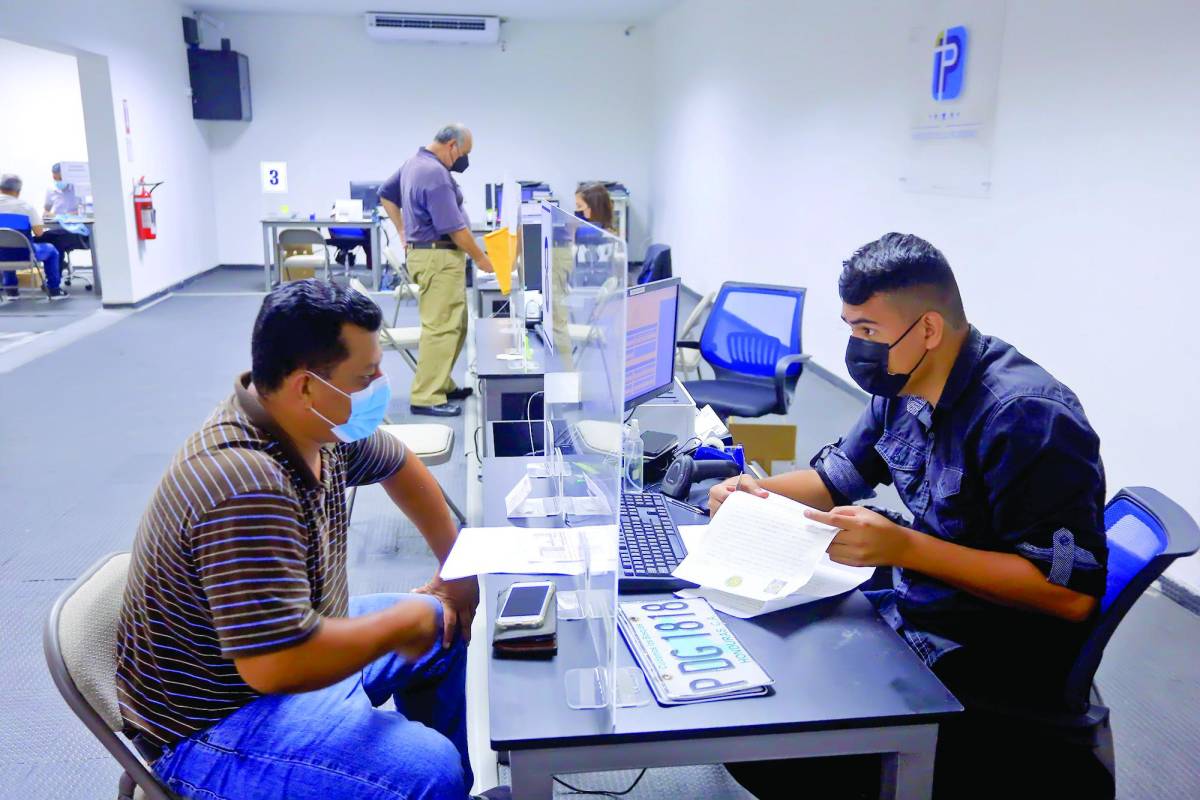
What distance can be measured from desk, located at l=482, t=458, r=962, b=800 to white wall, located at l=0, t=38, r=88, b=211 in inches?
428

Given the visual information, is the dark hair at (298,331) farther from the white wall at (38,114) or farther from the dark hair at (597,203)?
the white wall at (38,114)

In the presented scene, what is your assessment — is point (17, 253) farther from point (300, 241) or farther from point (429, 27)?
point (429, 27)

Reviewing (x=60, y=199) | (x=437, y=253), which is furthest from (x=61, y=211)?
(x=437, y=253)

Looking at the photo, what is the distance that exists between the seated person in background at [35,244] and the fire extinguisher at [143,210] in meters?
0.98

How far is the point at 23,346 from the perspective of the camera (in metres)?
6.04

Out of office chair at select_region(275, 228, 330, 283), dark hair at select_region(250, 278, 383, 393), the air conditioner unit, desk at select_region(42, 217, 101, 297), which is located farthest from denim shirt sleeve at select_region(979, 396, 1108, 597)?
the air conditioner unit

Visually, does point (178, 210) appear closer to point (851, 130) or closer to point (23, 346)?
point (23, 346)

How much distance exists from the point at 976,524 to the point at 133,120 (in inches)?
328

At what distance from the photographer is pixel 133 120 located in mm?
7656

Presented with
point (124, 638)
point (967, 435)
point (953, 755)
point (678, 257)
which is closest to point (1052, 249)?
point (967, 435)

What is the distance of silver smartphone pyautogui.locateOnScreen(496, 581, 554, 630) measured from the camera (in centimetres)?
119

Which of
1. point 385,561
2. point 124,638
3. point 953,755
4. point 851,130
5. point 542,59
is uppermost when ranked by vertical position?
point 542,59

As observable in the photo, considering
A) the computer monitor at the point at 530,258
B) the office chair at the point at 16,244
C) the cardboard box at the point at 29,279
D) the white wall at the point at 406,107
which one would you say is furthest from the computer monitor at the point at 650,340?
the white wall at the point at 406,107

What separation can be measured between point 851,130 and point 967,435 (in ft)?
13.0
